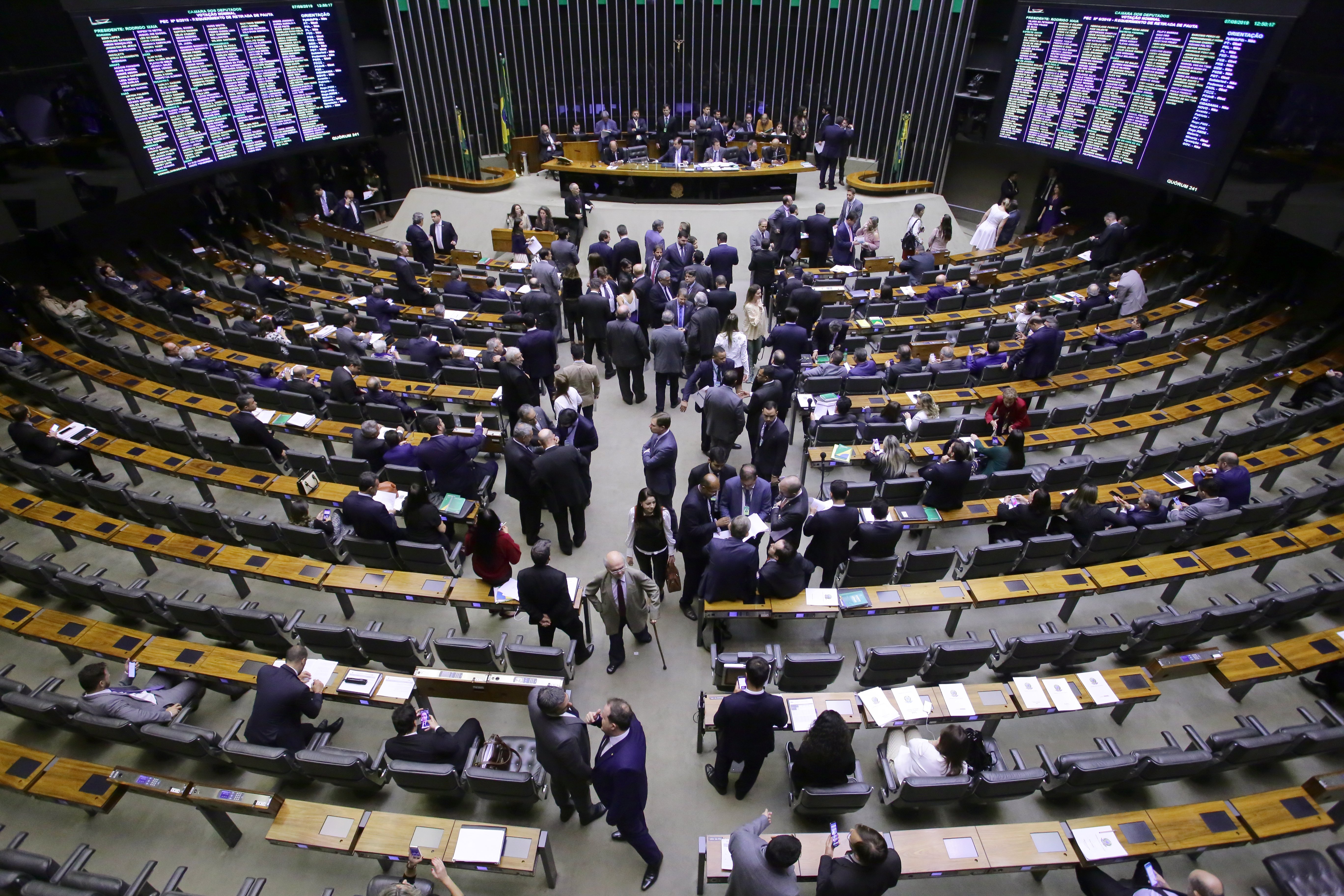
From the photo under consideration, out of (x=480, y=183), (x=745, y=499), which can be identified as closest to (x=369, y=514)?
(x=745, y=499)

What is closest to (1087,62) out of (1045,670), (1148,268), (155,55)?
(1148,268)

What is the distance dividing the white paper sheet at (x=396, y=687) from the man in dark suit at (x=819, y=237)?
31.7 ft

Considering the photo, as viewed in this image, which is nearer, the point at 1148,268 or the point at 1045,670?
the point at 1045,670

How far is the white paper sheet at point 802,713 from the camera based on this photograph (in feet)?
15.0

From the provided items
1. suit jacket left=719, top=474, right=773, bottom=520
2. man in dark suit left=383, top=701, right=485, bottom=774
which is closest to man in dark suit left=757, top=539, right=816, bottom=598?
suit jacket left=719, top=474, right=773, bottom=520

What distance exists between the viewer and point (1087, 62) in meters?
11.5

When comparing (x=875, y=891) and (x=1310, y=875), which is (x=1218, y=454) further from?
(x=875, y=891)

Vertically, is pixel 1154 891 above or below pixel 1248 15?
below

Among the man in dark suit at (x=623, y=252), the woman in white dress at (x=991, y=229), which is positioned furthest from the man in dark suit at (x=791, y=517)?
the woman in white dress at (x=991, y=229)

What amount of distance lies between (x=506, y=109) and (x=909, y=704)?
1724 cm

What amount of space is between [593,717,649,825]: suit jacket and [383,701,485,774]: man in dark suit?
101cm

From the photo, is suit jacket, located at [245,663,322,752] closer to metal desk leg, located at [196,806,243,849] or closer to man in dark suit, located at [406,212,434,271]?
metal desk leg, located at [196,806,243,849]

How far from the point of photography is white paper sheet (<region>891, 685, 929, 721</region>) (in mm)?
4645

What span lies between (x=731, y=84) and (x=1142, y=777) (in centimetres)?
1788
